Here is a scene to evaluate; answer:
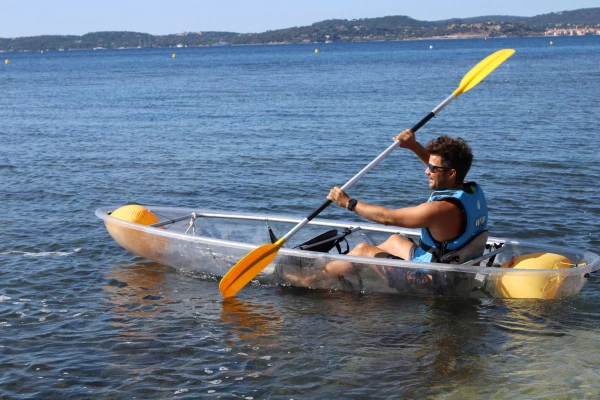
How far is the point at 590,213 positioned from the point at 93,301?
7248 millimetres

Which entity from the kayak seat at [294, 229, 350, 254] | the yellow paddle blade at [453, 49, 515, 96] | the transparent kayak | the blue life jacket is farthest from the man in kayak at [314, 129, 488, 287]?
the yellow paddle blade at [453, 49, 515, 96]

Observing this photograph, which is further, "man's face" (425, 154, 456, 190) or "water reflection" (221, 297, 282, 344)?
"water reflection" (221, 297, 282, 344)

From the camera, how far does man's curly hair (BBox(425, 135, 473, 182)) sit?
6.69m

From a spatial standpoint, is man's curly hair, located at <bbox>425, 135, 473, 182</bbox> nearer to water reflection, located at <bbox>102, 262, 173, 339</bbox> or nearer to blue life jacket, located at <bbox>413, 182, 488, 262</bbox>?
blue life jacket, located at <bbox>413, 182, 488, 262</bbox>

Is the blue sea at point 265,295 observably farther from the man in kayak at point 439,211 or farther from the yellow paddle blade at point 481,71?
the yellow paddle blade at point 481,71

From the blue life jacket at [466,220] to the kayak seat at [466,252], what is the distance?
0.03m

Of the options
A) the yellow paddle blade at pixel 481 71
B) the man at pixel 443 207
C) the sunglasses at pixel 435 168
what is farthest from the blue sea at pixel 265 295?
the yellow paddle blade at pixel 481 71

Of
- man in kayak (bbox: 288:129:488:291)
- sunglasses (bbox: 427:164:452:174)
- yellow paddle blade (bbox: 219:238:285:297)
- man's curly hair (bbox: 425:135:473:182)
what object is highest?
man's curly hair (bbox: 425:135:473:182)

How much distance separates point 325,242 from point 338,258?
0.65 m

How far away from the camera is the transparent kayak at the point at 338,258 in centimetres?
731

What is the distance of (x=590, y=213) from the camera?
11047 mm

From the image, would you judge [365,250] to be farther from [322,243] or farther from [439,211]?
[439,211]

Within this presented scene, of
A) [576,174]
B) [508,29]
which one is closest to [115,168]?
[576,174]

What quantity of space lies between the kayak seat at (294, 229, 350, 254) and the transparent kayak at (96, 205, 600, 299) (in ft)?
0.04
